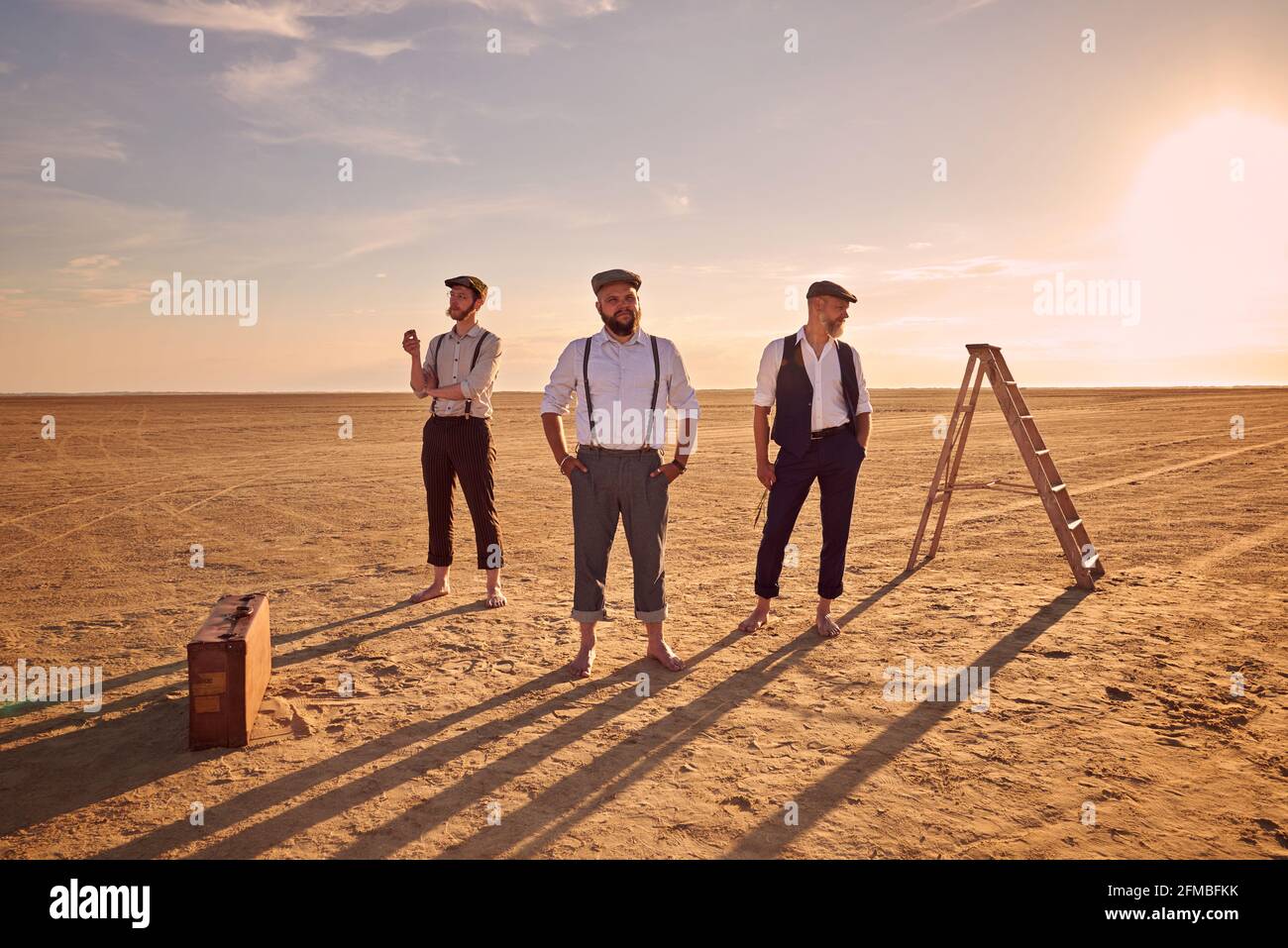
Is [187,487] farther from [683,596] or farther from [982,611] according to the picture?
[982,611]

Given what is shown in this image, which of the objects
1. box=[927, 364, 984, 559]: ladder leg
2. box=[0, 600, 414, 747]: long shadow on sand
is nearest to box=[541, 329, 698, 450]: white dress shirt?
box=[0, 600, 414, 747]: long shadow on sand

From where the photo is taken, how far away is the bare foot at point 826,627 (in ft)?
18.0

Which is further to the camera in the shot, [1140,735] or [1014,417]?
[1014,417]

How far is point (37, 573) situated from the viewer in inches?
289

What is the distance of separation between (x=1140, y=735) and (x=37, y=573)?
9390 millimetres

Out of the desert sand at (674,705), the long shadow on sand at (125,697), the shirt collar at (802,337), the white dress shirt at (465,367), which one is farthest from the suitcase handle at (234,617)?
the shirt collar at (802,337)

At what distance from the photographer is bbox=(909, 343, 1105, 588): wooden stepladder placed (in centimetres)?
664

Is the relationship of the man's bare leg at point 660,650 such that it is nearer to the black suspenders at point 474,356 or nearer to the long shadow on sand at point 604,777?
the long shadow on sand at point 604,777

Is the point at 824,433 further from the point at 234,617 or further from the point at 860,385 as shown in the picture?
the point at 234,617

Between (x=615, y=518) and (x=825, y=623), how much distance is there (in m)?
1.94

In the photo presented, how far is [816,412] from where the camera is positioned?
5152mm

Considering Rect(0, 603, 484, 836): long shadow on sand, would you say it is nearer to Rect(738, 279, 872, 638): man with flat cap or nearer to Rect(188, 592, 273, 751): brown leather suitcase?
Rect(188, 592, 273, 751): brown leather suitcase
